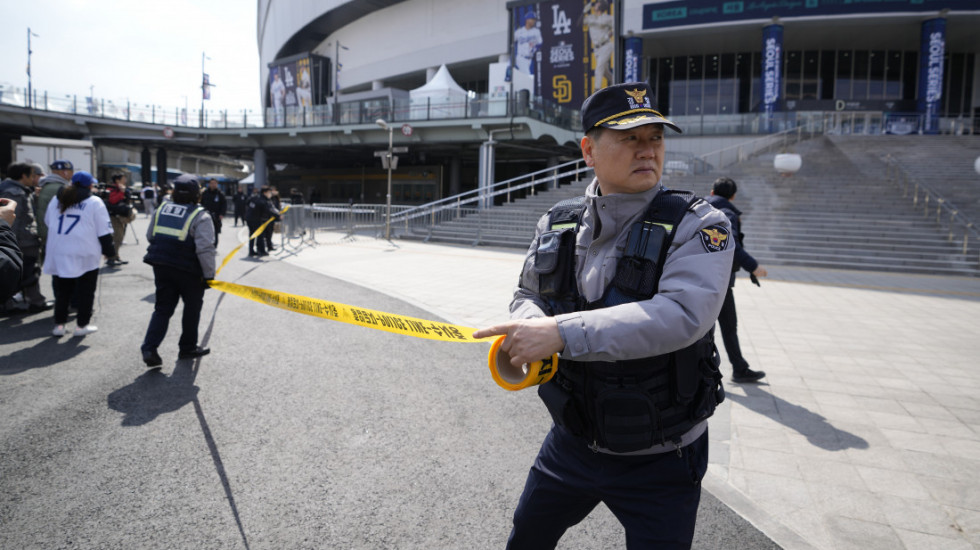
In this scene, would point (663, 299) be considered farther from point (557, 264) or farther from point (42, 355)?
point (42, 355)

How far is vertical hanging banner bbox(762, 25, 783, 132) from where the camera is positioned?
3219cm

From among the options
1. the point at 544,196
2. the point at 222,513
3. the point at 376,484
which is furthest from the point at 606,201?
the point at 544,196

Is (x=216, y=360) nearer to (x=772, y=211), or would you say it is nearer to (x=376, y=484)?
(x=376, y=484)

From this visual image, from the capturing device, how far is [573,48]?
34406mm

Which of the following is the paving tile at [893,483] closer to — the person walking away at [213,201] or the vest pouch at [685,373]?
the vest pouch at [685,373]

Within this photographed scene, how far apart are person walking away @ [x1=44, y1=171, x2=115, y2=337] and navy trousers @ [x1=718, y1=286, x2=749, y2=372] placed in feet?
21.0

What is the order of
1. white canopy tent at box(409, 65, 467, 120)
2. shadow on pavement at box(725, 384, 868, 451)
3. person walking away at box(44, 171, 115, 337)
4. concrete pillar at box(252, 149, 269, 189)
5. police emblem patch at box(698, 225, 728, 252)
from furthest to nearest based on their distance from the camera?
concrete pillar at box(252, 149, 269, 189)
white canopy tent at box(409, 65, 467, 120)
person walking away at box(44, 171, 115, 337)
shadow on pavement at box(725, 384, 868, 451)
police emblem patch at box(698, 225, 728, 252)

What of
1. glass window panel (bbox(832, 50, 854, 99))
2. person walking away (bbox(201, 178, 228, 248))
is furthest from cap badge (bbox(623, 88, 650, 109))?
glass window panel (bbox(832, 50, 854, 99))

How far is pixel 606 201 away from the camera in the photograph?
1791mm

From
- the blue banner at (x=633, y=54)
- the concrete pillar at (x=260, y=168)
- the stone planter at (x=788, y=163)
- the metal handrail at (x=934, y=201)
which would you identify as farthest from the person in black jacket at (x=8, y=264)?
the concrete pillar at (x=260, y=168)

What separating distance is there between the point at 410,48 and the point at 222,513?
155 ft

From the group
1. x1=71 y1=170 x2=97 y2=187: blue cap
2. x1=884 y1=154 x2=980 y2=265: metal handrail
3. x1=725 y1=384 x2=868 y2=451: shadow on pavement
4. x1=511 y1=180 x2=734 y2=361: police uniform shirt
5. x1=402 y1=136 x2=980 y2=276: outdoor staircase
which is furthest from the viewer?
x1=884 y1=154 x2=980 y2=265: metal handrail

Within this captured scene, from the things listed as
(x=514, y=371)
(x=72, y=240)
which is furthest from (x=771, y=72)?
(x=514, y=371)

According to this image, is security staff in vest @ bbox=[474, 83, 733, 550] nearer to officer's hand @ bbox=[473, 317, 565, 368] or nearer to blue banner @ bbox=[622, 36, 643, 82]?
officer's hand @ bbox=[473, 317, 565, 368]
